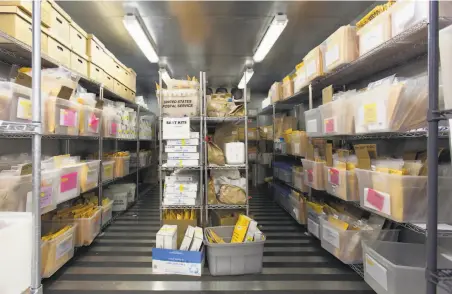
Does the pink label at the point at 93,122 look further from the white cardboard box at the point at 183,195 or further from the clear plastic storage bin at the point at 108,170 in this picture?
the white cardboard box at the point at 183,195

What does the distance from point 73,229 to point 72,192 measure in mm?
357

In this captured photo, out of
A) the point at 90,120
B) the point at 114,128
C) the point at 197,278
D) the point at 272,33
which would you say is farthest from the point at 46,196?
the point at 272,33

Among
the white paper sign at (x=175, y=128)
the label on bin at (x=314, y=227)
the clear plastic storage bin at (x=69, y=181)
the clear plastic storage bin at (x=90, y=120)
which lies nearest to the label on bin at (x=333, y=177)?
the label on bin at (x=314, y=227)

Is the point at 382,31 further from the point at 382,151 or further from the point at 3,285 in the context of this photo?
the point at 3,285

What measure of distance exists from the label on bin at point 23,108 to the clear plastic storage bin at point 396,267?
251cm

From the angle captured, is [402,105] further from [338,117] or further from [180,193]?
[180,193]

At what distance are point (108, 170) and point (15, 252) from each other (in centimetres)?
230

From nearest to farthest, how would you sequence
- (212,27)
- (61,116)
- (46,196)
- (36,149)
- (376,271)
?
(36,149)
(376,271)
(46,196)
(61,116)
(212,27)

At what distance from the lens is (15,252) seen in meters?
1.23

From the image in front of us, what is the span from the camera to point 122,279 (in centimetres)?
218

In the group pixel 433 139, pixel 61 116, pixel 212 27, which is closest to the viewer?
pixel 433 139

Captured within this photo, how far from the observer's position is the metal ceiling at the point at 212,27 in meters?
3.12

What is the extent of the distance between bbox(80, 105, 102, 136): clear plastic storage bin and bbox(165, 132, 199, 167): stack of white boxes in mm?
824

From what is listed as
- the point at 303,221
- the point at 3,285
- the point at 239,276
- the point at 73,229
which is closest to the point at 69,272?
the point at 73,229
